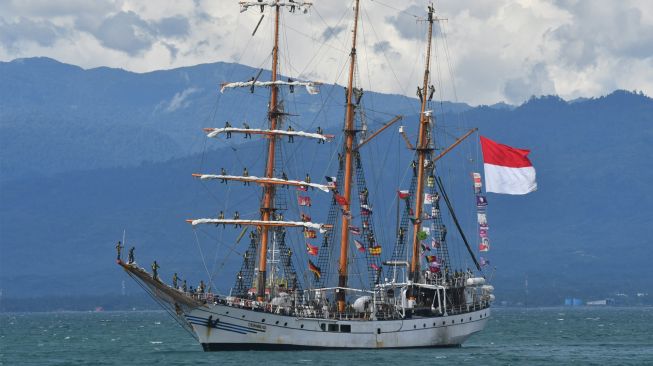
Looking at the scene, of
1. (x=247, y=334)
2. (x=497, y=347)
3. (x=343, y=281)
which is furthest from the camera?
(x=497, y=347)

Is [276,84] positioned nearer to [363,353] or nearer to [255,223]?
[255,223]

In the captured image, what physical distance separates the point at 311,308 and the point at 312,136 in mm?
15020

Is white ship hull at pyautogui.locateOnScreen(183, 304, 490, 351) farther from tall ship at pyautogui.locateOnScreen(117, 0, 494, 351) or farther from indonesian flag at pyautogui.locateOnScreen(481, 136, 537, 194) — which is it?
indonesian flag at pyautogui.locateOnScreen(481, 136, 537, 194)

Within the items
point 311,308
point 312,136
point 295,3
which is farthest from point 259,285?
point 295,3

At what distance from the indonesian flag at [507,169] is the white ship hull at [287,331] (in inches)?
546

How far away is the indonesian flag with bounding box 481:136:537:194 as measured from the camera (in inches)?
4909

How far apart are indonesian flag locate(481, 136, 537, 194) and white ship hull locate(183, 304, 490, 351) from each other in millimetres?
13876

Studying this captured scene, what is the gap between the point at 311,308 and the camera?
11556 cm

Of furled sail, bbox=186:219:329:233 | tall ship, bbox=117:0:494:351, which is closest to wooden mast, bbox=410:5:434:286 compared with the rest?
tall ship, bbox=117:0:494:351

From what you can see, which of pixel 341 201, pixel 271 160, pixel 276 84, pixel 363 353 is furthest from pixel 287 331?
pixel 276 84

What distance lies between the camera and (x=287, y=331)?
113 m

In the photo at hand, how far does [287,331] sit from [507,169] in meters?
25.1

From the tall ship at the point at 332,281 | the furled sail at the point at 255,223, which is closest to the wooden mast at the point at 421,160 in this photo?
the tall ship at the point at 332,281

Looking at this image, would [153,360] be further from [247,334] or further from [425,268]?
[425,268]
